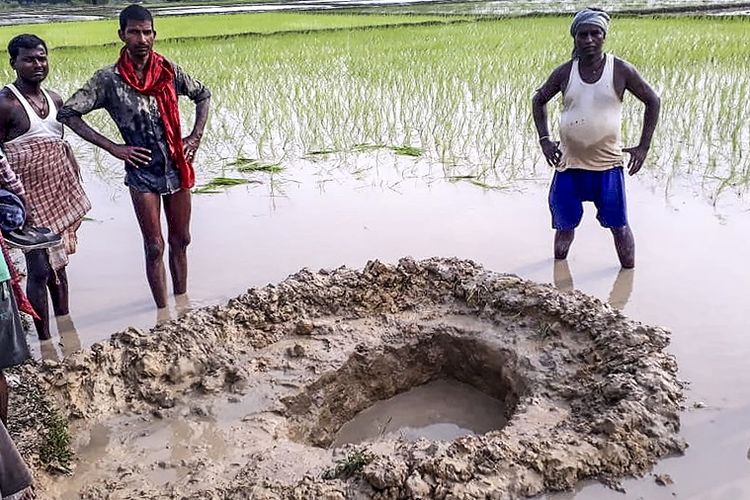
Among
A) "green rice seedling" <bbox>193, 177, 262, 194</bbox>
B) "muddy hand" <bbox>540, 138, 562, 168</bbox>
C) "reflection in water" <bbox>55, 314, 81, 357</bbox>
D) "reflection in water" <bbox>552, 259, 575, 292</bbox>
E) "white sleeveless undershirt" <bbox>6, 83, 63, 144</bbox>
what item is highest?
"white sleeveless undershirt" <bbox>6, 83, 63, 144</bbox>

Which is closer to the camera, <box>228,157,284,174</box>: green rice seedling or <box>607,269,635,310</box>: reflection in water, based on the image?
<box>607,269,635,310</box>: reflection in water

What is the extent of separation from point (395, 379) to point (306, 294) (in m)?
0.56

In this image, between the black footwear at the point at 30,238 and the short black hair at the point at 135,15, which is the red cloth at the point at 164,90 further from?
the black footwear at the point at 30,238

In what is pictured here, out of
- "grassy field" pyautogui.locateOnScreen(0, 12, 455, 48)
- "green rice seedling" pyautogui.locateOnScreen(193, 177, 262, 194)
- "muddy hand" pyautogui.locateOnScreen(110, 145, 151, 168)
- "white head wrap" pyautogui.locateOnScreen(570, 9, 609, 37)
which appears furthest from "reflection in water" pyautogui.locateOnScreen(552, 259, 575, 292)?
"grassy field" pyautogui.locateOnScreen(0, 12, 455, 48)

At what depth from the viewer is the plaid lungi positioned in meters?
2.92

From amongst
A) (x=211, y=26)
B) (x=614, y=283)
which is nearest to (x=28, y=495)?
(x=614, y=283)

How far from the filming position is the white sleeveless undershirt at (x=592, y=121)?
323 cm

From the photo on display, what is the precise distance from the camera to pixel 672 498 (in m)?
2.02

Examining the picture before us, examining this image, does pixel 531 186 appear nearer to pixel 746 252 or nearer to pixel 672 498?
pixel 746 252

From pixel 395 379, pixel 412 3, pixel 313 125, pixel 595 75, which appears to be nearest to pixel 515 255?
pixel 595 75

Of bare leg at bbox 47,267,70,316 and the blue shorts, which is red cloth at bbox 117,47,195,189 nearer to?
bare leg at bbox 47,267,70,316

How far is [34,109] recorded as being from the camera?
2912 mm

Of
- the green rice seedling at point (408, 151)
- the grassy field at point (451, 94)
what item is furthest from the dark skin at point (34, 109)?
the green rice seedling at point (408, 151)

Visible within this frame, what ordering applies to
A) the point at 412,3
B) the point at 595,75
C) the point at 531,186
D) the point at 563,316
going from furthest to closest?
the point at 412,3, the point at 531,186, the point at 595,75, the point at 563,316
